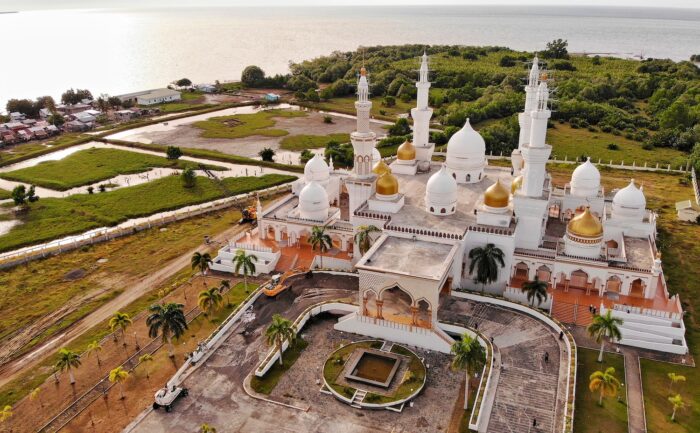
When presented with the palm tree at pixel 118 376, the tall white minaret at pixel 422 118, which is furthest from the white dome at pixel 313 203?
the palm tree at pixel 118 376

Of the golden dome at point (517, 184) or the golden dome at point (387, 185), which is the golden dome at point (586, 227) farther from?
the golden dome at point (387, 185)

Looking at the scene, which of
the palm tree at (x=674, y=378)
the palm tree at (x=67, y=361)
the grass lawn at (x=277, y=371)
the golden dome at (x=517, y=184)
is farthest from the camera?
the golden dome at (x=517, y=184)

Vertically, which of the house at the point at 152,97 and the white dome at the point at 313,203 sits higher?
the house at the point at 152,97

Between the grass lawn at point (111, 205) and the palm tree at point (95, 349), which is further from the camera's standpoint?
the grass lawn at point (111, 205)

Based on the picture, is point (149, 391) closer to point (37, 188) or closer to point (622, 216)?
point (622, 216)

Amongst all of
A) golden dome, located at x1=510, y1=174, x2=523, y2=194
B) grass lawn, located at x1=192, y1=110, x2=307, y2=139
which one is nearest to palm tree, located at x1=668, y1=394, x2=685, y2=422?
golden dome, located at x1=510, y1=174, x2=523, y2=194

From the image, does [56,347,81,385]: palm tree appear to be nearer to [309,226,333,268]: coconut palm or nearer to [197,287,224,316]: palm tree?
[197,287,224,316]: palm tree

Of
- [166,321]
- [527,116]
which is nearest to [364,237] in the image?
[166,321]

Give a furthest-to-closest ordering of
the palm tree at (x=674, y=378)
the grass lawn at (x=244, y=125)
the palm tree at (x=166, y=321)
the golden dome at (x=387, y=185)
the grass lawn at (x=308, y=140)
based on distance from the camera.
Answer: the grass lawn at (x=244, y=125) < the grass lawn at (x=308, y=140) < the golden dome at (x=387, y=185) < the palm tree at (x=166, y=321) < the palm tree at (x=674, y=378)
